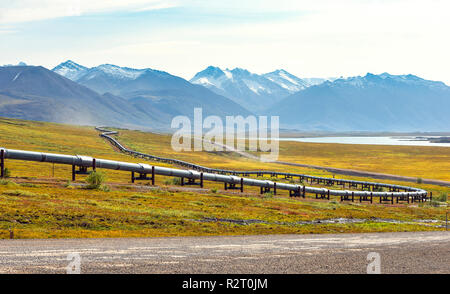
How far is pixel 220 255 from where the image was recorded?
23.2m

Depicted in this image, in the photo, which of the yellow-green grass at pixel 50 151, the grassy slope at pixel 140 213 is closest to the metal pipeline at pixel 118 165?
the grassy slope at pixel 140 213

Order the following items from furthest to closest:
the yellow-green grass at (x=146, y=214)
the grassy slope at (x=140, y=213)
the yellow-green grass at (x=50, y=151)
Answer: the yellow-green grass at (x=50, y=151), the grassy slope at (x=140, y=213), the yellow-green grass at (x=146, y=214)

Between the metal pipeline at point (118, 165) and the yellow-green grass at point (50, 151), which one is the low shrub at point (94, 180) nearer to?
the metal pipeline at point (118, 165)

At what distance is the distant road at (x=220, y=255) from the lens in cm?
1992

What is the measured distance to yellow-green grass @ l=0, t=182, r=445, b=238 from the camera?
30.8 metres

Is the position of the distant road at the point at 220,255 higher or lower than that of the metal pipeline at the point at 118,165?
lower

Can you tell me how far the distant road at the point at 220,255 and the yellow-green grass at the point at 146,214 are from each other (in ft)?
12.8

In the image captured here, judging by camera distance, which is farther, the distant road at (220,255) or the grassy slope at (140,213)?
the grassy slope at (140,213)

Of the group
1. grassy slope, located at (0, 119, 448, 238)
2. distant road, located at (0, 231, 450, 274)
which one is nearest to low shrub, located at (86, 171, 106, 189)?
grassy slope, located at (0, 119, 448, 238)

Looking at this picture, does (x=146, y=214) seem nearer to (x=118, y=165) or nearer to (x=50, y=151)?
(x=118, y=165)

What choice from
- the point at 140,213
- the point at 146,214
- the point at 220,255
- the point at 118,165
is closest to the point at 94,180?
the point at 118,165

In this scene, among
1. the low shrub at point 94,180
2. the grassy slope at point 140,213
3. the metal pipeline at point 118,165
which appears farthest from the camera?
the metal pipeline at point 118,165

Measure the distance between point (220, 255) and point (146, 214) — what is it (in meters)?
14.6
